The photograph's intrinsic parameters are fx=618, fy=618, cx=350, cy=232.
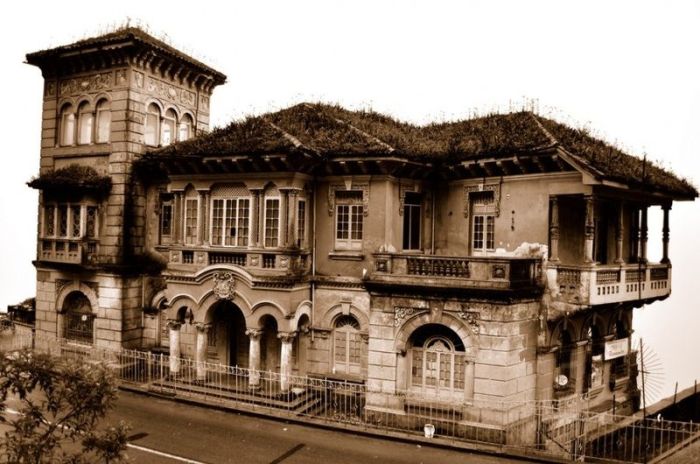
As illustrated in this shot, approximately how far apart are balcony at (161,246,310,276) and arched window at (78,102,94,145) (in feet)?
22.8

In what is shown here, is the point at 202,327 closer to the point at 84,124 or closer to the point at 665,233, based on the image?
the point at 84,124

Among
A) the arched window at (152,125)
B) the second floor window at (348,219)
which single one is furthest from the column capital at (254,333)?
the arched window at (152,125)

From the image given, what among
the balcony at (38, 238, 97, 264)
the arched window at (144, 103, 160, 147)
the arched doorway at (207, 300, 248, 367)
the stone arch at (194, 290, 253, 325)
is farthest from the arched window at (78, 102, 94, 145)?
the arched doorway at (207, 300, 248, 367)

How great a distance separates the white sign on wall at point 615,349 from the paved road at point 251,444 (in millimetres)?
6099

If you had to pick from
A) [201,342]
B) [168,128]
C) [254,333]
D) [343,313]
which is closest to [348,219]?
[343,313]

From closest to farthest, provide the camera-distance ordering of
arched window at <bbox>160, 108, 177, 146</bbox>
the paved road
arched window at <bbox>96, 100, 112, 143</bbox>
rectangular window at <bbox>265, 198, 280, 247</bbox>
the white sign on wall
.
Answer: the paved road
the white sign on wall
rectangular window at <bbox>265, 198, 280, 247</bbox>
arched window at <bbox>96, 100, 112, 143</bbox>
arched window at <bbox>160, 108, 177, 146</bbox>

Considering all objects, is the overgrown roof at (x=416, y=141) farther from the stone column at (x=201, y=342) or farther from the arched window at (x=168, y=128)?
the stone column at (x=201, y=342)

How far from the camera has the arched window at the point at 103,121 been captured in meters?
25.1

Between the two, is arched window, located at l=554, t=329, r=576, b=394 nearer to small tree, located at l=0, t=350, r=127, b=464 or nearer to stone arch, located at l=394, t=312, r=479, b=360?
stone arch, located at l=394, t=312, r=479, b=360

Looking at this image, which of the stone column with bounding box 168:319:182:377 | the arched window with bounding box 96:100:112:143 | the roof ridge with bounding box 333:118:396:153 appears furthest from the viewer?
the arched window with bounding box 96:100:112:143

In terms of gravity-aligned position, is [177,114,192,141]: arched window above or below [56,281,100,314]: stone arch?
above

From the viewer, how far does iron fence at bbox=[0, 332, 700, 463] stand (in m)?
16.7

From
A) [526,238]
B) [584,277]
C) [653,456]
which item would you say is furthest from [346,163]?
[653,456]

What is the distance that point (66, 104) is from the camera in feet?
85.8
